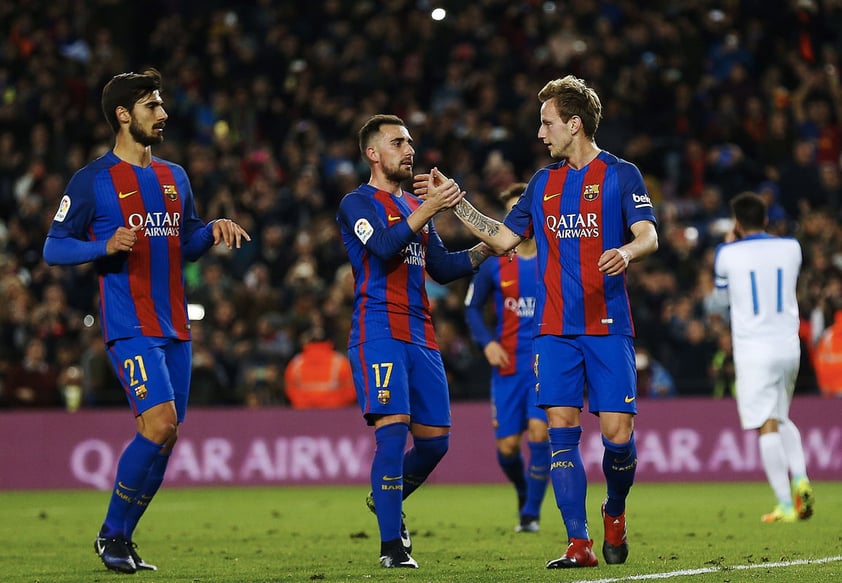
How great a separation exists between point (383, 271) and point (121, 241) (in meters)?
1.49

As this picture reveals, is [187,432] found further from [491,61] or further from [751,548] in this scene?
[751,548]

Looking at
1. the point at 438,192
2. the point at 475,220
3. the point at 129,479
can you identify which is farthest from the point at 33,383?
the point at 438,192

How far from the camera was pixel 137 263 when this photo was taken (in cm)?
833

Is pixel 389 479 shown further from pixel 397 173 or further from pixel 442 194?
pixel 397 173

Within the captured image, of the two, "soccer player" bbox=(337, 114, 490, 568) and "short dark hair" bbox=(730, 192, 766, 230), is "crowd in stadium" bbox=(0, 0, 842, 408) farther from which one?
"soccer player" bbox=(337, 114, 490, 568)

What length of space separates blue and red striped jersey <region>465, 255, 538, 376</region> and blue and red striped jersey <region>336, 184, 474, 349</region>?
2.85m

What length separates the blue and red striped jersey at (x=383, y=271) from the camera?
827cm

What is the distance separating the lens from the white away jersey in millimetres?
11297

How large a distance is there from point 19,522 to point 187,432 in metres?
4.79

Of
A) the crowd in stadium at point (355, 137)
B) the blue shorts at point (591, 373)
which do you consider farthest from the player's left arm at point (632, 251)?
the crowd in stadium at point (355, 137)

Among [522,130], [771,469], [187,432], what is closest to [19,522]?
[187,432]

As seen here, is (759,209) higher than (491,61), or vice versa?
(491,61)

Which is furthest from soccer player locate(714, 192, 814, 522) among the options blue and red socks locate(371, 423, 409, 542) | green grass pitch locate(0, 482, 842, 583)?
blue and red socks locate(371, 423, 409, 542)

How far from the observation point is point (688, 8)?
2264 cm
